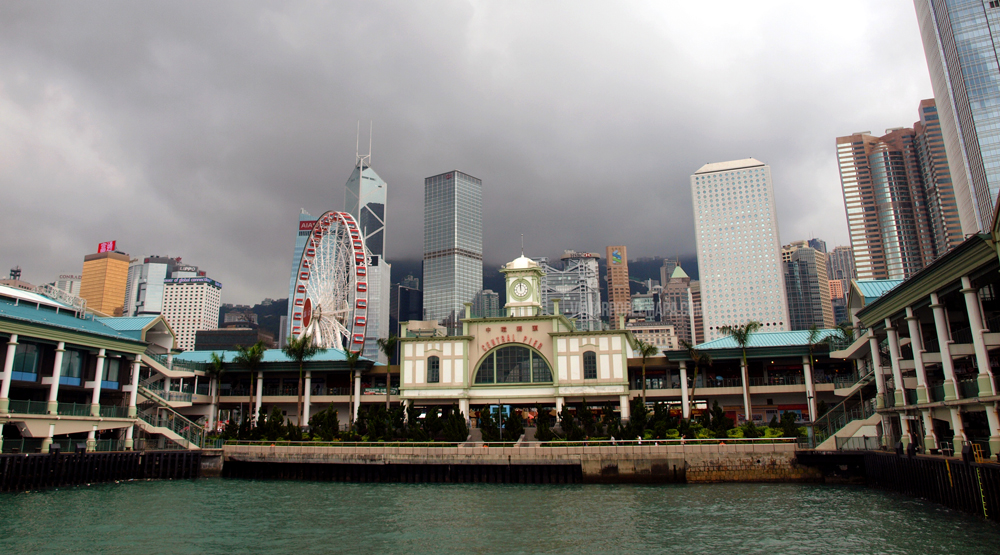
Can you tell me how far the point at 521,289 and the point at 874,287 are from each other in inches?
1307

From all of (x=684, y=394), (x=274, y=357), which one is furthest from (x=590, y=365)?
(x=274, y=357)

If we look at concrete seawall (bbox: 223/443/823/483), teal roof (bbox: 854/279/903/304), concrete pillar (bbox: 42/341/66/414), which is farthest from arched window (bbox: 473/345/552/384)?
concrete pillar (bbox: 42/341/66/414)

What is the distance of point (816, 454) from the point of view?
44469 millimetres

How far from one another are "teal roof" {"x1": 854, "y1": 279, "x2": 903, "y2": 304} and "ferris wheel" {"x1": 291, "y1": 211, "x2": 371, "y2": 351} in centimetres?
5277

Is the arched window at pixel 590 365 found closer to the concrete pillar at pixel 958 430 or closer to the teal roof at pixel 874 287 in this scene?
the teal roof at pixel 874 287

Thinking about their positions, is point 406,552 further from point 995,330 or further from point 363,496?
point 995,330

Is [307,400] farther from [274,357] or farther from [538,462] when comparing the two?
[538,462]

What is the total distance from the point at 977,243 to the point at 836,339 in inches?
1431

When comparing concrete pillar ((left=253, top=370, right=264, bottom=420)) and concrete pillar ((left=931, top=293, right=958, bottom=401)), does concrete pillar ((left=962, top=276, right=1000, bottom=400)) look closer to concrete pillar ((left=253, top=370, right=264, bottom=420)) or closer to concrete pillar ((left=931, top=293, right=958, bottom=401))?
concrete pillar ((left=931, top=293, right=958, bottom=401))

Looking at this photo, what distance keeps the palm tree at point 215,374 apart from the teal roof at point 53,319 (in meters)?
11.7

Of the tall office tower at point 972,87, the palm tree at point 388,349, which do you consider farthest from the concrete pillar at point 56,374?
the tall office tower at point 972,87

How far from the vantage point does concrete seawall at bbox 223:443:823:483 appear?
149 ft

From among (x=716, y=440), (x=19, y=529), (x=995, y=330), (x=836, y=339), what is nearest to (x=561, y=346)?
(x=716, y=440)

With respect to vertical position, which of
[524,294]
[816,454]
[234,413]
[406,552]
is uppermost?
[524,294]
